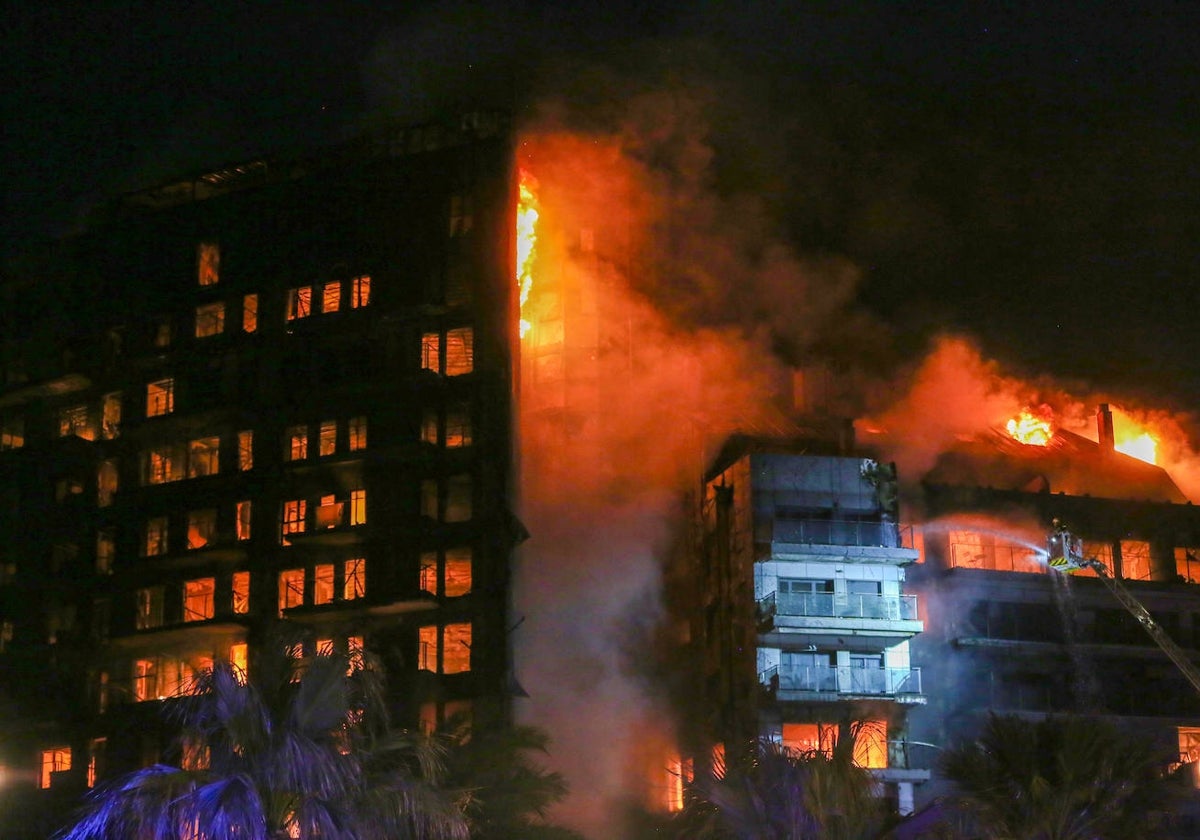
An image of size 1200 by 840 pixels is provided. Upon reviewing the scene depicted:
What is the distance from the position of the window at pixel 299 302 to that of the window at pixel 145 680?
61.9 feet

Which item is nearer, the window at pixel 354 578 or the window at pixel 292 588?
the window at pixel 354 578

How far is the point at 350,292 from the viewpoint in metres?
85.6

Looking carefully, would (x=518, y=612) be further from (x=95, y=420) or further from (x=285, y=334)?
(x=95, y=420)

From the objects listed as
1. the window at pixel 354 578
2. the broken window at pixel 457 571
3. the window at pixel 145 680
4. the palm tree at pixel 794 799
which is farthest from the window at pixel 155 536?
the palm tree at pixel 794 799

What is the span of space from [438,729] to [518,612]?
10339mm

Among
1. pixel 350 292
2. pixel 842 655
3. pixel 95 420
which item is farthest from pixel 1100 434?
pixel 95 420

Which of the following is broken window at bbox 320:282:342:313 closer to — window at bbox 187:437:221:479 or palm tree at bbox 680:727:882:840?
window at bbox 187:437:221:479

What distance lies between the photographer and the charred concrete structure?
257 feet

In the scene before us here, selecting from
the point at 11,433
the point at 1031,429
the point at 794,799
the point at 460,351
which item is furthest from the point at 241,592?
the point at 1031,429

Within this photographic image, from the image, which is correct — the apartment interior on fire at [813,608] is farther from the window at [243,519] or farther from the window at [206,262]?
the window at [206,262]

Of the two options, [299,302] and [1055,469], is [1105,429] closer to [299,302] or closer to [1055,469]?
[1055,469]

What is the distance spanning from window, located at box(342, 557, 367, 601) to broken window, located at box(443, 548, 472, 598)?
12.8 feet

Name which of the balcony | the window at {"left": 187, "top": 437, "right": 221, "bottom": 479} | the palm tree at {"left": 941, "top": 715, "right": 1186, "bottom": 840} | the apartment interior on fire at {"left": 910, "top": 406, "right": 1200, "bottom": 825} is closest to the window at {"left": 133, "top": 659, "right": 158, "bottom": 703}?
the window at {"left": 187, "top": 437, "right": 221, "bottom": 479}

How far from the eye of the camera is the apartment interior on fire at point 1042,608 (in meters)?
87.1
